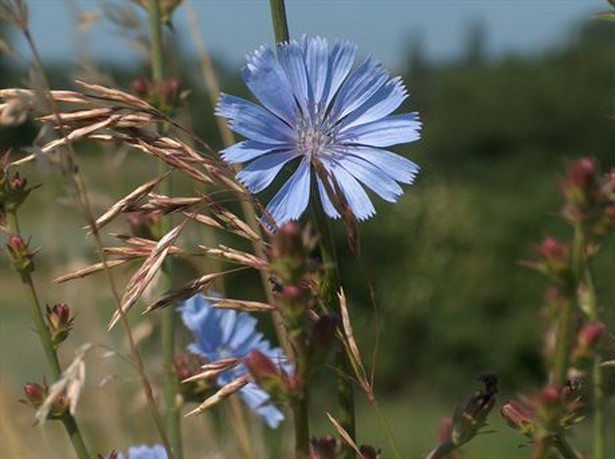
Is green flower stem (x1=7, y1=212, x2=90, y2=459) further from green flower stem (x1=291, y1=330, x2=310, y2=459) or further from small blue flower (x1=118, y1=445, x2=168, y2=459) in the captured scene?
green flower stem (x1=291, y1=330, x2=310, y2=459)

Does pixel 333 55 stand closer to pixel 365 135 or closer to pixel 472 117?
pixel 365 135

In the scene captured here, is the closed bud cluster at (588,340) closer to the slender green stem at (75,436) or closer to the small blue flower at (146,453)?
the slender green stem at (75,436)

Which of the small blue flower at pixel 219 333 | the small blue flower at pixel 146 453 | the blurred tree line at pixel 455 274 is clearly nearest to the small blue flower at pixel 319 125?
the small blue flower at pixel 146 453

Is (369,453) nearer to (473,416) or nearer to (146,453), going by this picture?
(473,416)

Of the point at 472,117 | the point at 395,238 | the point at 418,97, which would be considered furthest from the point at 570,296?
the point at 418,97

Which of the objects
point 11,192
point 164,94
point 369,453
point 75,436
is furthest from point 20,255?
point 164,94

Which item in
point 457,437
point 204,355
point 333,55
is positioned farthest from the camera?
point 204,355
